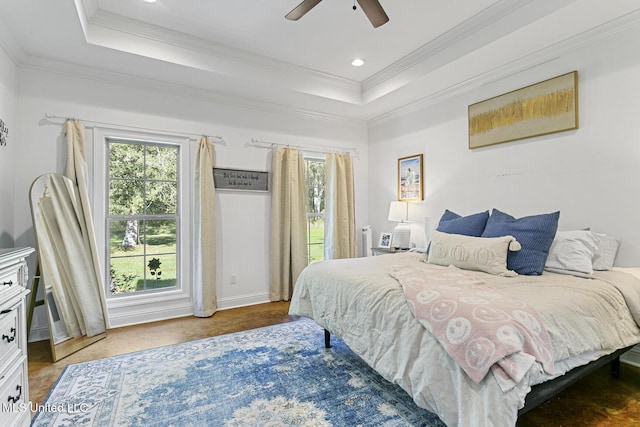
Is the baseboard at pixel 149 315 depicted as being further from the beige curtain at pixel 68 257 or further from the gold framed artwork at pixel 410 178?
the gold framed artwork at pixel 410 178

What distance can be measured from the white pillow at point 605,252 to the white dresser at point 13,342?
3.56m

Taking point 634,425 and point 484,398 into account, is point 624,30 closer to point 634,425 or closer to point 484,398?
point 634,425

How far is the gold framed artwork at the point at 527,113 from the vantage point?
8.67ft

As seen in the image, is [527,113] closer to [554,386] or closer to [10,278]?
[554,386]

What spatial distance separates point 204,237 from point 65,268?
1261 mm

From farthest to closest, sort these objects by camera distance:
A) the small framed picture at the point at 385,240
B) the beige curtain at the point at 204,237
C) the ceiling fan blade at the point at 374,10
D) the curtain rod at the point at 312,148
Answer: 1. the small framed picture at the point at 385,240
2. the curtain rod at the point at 312,148
3. the beige curtain at the point at 204,237
4. the ceiling fan blade at the point at 374,10

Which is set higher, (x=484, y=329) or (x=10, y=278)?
(x=10, y=278)

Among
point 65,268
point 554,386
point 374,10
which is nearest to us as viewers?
point 554,386

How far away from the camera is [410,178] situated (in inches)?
165

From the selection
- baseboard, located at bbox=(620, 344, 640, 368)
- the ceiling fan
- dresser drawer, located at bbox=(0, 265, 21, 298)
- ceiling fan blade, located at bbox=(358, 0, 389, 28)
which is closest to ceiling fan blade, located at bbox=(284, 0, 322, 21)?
the ceiling fan

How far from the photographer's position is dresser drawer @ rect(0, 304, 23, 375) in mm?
1403

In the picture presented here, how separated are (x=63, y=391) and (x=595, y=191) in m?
4.19

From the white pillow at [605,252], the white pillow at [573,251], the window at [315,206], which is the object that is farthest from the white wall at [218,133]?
the white pillow at [605,252]

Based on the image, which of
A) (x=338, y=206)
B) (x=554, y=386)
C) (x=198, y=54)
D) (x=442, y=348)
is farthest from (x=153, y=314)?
(x=554, y=386)
